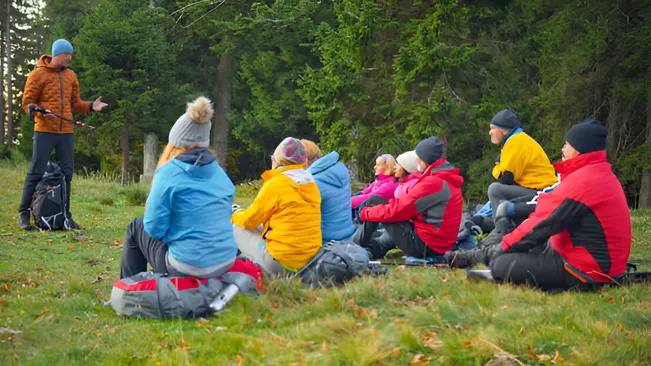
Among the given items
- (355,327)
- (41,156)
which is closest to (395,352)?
(355,327)

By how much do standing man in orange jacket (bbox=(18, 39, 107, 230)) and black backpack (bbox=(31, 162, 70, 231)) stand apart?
0.34ft

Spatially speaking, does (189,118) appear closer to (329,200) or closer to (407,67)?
(329,200)

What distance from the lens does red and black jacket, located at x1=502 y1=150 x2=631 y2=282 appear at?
17.9 feet

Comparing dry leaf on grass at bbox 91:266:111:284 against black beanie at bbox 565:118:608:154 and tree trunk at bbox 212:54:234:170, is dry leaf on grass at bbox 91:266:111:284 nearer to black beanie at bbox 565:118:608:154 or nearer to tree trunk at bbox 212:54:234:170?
black beanie at bbox 565:118:608:154

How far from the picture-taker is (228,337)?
469 cm

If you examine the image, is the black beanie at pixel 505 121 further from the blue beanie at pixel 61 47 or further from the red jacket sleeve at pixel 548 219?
the blue beanie at pixel 61 47

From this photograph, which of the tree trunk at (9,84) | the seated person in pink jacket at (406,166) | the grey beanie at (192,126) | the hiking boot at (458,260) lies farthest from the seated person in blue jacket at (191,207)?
the tree trunk at (9,84)

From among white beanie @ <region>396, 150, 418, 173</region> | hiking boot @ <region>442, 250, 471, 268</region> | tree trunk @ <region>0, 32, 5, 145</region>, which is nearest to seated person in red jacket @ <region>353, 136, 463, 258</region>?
hiking boot @ <region>442, 250, 471, 268</region>

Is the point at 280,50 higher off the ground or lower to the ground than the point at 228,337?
higher

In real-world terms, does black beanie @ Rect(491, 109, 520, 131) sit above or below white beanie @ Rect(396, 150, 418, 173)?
above

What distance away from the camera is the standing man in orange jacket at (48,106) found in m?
9.49

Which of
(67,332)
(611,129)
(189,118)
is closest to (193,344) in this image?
(67,332)

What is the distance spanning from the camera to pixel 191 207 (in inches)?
211

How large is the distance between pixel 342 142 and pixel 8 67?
2984 cm
